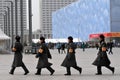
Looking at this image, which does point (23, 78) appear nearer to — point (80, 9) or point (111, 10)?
point (111, 10)

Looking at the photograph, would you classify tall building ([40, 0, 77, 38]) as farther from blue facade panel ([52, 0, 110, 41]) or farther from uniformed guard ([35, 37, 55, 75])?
uniformed guard ([35, 37, 55, 75])

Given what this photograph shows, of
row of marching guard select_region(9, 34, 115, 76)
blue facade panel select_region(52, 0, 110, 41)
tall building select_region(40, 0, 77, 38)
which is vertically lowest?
row of marching guard select_region(9, 34, 115, 76)

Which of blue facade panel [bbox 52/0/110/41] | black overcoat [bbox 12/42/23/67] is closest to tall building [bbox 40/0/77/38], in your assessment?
blue facade panel [bbox 52/0/110/41]

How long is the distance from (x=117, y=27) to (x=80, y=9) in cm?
2469

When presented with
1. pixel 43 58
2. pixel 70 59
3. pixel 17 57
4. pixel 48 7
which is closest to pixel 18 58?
pixel 17 57

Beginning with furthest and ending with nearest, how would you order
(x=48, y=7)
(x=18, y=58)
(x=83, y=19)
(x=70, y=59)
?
(x=48, y=7), (x=83, y=19), (x=18, y=58), (x=70, y=59)

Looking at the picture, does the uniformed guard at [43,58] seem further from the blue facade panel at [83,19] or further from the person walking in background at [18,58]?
the blue facade panel at [83,19]

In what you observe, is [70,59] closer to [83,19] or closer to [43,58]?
[43,58]

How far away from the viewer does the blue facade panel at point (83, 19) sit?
10671cm

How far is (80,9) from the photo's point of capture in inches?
4983

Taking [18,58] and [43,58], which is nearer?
[43,58]

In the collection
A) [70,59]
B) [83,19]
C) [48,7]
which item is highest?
[48,7]

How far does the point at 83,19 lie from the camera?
12338cm

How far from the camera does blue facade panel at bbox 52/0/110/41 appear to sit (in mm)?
106713
